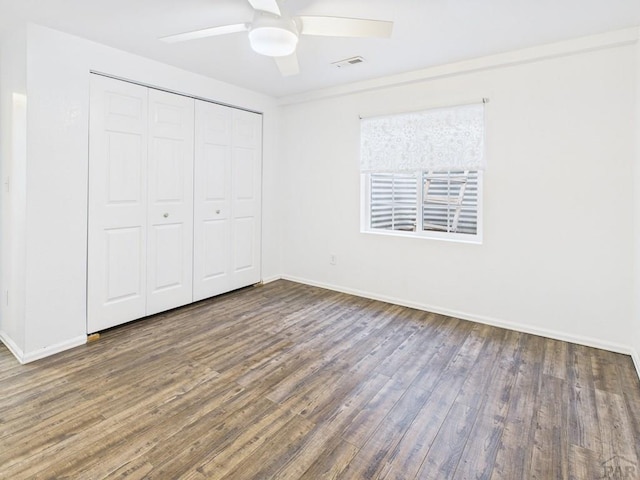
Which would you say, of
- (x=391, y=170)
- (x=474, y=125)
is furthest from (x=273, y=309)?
(x=474, y=125)

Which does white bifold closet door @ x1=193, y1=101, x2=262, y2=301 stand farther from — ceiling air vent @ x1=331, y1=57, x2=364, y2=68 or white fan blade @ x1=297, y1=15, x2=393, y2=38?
white fan blade @ x1=297, y1=15, x2=393, y2=38

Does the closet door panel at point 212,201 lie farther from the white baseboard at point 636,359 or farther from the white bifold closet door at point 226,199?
the white baseboard at point 636,359

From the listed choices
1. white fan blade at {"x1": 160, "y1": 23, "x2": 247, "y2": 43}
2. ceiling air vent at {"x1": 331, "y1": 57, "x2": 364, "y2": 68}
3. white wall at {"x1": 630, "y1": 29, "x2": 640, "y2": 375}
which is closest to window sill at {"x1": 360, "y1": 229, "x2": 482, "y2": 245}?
white wall at {"x1": 630, "y1": 29, "x2": 640, "y2": 375}

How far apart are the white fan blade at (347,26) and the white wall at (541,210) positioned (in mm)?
1731

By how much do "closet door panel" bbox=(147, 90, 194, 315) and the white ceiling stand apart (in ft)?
1.62

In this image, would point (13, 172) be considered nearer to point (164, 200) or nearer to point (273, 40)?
point (164, 200)

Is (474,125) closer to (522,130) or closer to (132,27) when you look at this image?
(522,130)

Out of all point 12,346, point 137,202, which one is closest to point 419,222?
point 137,202

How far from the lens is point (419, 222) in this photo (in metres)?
3.83

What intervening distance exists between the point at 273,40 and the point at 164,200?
2.05 metres

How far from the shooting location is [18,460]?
5.34 ft

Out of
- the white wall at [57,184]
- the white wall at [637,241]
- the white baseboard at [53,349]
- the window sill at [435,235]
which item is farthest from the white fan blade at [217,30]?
the white wall at [637,241]

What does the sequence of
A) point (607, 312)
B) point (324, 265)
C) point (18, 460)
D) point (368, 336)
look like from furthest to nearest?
point (324, 265) < point (368, 336) < point (607, 312) < point (18, 460)

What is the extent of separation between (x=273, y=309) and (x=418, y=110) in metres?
2.49
